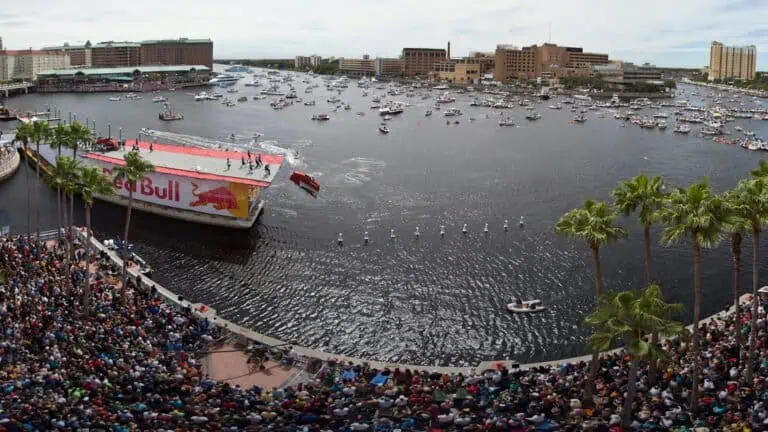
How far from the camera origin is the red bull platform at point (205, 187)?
206ft

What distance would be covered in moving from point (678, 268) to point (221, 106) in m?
162

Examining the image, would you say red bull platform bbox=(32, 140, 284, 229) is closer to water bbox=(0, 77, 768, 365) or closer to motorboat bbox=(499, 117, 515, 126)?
water bbox=(0, 77, 768, 365)

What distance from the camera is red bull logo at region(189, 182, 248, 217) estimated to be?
62531mm

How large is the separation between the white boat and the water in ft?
1.96

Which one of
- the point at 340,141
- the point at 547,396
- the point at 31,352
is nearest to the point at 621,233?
the point at 547,396

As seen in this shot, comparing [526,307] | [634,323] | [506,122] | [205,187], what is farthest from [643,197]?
[506,122]

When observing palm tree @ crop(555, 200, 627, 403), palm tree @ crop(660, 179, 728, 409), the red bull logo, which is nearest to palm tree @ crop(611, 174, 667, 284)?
palm tree @ crop(555, 200, 627, 403)

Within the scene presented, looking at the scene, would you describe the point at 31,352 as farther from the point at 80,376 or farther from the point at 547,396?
the point at 547,396

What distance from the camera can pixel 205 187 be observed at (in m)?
63.7

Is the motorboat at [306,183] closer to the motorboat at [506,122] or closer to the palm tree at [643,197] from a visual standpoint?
the palm tree at [643,197]

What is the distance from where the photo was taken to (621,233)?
97.7ft

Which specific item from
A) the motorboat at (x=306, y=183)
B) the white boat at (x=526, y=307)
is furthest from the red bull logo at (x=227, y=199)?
the white boat at (x=526, y=307)

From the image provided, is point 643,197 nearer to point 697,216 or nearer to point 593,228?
point 593,228

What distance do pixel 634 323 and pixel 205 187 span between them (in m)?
46.1
